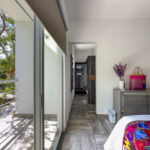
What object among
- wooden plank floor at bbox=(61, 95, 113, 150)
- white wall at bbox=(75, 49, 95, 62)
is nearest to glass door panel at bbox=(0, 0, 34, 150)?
wooden plank floor at bbox=(61, 95, 113, 150)

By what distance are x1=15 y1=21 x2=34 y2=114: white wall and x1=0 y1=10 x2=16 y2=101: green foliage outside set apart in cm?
7

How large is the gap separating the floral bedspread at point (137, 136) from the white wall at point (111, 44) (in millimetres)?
1786

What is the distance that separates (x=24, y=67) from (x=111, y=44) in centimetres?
256

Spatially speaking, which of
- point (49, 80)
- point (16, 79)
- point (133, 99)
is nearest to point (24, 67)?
point (16, 79)

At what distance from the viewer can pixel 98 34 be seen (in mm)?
2908

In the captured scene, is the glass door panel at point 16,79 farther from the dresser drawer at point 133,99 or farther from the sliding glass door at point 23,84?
the dresser drawer at point 133,99

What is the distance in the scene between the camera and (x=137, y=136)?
967 mm

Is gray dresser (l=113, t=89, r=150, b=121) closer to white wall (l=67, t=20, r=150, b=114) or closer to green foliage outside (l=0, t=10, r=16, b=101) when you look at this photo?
white wall (l=67, t=20, r=150, b=114)

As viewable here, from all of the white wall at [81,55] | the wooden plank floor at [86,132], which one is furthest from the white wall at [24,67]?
the white wall at [81,55]

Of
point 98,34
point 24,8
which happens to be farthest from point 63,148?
point 98,34

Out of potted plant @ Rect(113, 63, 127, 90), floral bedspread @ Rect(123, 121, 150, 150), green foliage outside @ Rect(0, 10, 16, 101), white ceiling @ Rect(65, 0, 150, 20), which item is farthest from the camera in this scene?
potted plant @ Rect(113, 63, 127, 90)

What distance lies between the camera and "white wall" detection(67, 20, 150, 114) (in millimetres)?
2842

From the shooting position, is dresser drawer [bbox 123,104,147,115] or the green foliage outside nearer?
the green foliage outside

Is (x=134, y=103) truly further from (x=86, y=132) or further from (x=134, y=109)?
(x=86, y=132)
